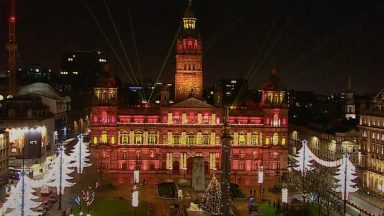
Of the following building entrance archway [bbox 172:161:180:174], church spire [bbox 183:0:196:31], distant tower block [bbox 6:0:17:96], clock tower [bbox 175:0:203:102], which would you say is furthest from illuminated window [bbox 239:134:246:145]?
distant tower block [bbox 6:0:17:96]

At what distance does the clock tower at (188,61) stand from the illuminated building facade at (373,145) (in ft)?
114

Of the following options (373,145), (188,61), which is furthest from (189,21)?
(373,145)

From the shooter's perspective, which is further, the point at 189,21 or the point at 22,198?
the point at 189,21

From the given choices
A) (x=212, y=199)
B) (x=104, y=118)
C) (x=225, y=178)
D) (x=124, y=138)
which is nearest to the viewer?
(x=225, y=178)

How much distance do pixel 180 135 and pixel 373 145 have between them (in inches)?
1398

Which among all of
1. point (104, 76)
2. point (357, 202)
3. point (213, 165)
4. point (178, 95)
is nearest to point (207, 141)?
point (213, 165)

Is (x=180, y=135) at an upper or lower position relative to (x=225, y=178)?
upper

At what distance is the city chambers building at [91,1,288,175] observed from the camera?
111m

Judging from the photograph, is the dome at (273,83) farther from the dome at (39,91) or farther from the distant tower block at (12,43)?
the distant tower block at (12,43)

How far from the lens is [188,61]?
12038 cm

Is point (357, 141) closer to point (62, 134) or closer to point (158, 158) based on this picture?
point (158, 158)

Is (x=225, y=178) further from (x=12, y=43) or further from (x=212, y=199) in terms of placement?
(x=12, y=43)

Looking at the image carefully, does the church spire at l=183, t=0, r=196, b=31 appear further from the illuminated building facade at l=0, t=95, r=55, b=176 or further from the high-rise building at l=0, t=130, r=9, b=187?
the high-rise building at l=0, t=130, r=9, b=187

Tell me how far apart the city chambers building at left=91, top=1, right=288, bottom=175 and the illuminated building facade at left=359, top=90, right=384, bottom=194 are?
675 inches
